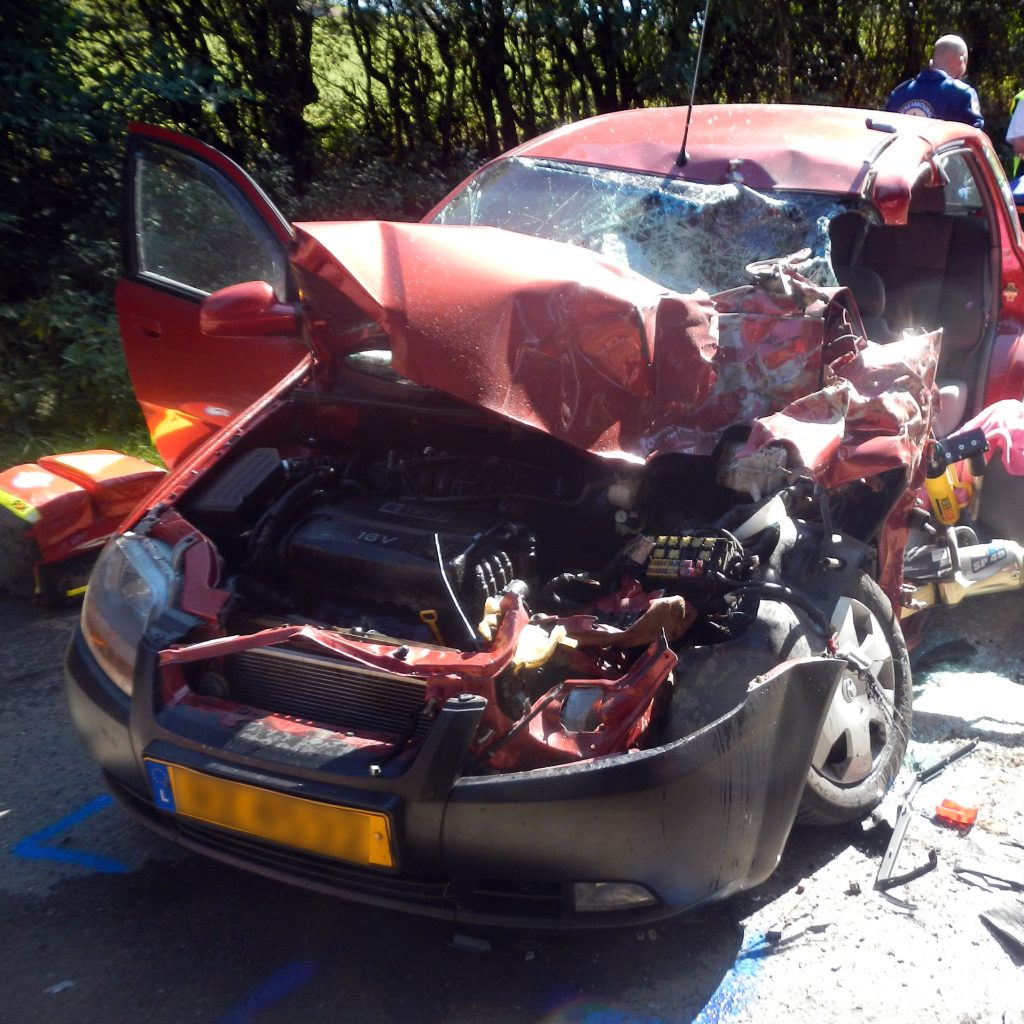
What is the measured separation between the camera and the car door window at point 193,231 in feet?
12.8

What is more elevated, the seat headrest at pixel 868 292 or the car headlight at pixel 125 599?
the seat headrest at pixel 868 292

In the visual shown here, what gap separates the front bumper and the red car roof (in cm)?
195

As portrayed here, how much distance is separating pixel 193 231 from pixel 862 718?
296cm

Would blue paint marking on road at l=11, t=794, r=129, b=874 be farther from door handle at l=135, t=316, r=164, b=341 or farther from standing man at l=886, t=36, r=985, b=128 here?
standing man at l=886, t=36, r=985, b=128

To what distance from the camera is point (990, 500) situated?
429 cm

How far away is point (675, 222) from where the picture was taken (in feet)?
12.2

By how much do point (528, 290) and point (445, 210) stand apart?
5.27 ft

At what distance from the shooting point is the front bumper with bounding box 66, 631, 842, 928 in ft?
7.48

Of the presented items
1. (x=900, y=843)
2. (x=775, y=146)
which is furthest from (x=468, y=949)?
(x=775, y=146)

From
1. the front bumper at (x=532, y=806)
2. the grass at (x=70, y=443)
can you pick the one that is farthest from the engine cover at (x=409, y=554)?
the grass at (x=70, y=443)

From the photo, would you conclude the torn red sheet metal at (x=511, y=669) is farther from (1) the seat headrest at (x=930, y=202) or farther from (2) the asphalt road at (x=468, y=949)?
(1) the seat headrest at (x=930, y=202)

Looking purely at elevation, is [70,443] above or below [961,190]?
below

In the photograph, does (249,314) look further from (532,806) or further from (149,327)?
(532,806)

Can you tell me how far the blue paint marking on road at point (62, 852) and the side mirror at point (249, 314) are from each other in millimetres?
1543
